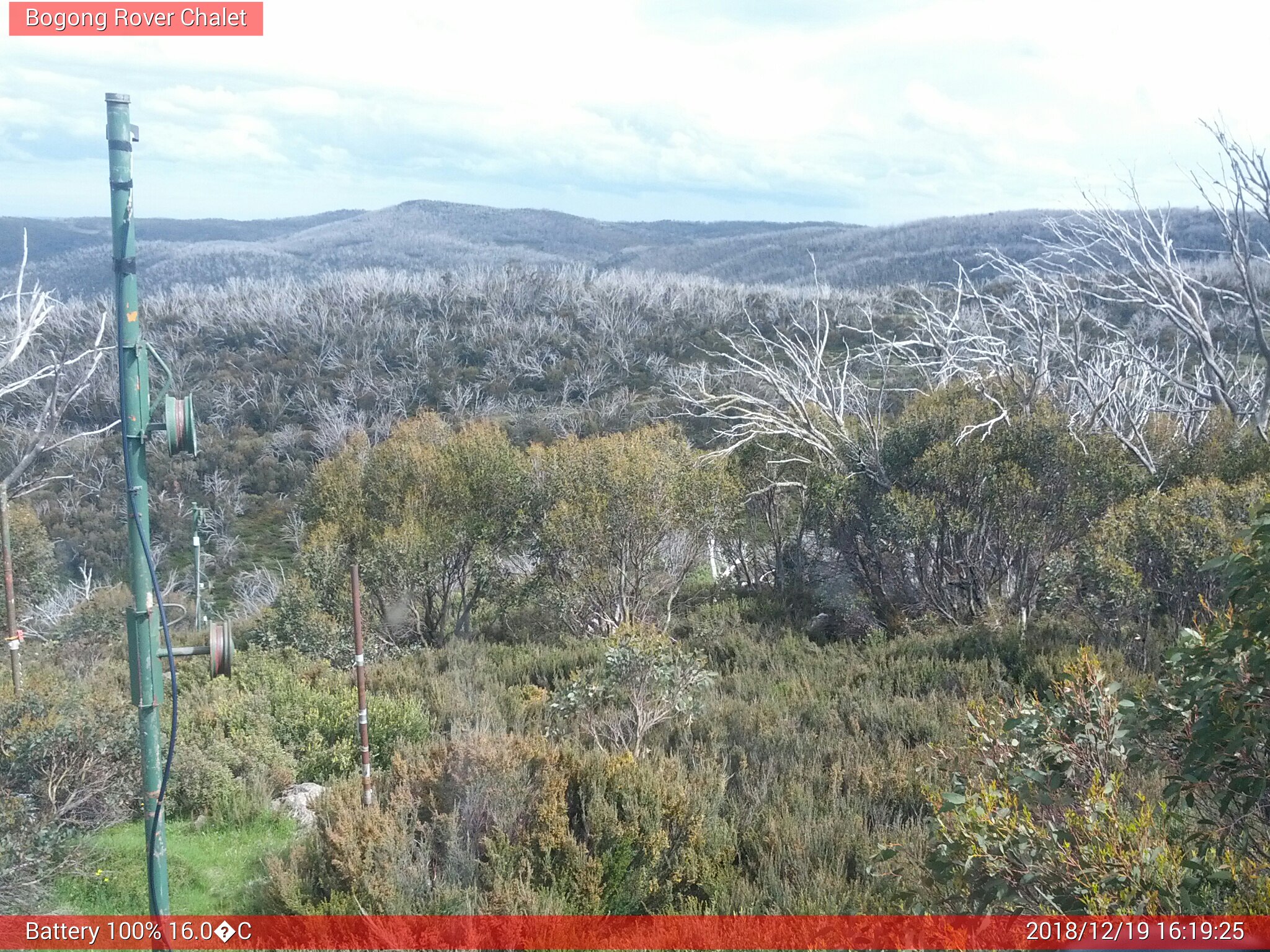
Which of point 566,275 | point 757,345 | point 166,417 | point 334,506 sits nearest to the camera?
point 166,417

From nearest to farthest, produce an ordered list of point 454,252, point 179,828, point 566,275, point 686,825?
point 686,825, point 179,828, point 566,275, point 454,252

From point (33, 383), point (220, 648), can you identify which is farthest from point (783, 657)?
point (33, 383)

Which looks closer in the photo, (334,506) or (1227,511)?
(1227,511)

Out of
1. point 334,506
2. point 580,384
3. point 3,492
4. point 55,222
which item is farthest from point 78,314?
point 55,222

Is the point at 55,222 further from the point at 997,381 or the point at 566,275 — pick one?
the point at 997,381

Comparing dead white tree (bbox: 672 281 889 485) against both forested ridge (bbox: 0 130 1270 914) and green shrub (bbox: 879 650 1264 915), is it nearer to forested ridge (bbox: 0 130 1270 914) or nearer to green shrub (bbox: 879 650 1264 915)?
forested ridge (bbox: 0 130 1270 914)

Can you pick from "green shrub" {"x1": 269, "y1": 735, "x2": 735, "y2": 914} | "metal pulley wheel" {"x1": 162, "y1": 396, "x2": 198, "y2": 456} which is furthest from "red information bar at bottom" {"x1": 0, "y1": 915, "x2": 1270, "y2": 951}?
"metal pulley wheel" {"x1": 162, "y1": 396, "x2": 198, "y2": 456}

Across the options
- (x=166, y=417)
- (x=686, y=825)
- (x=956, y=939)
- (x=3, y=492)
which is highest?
(x=166, y=417)
